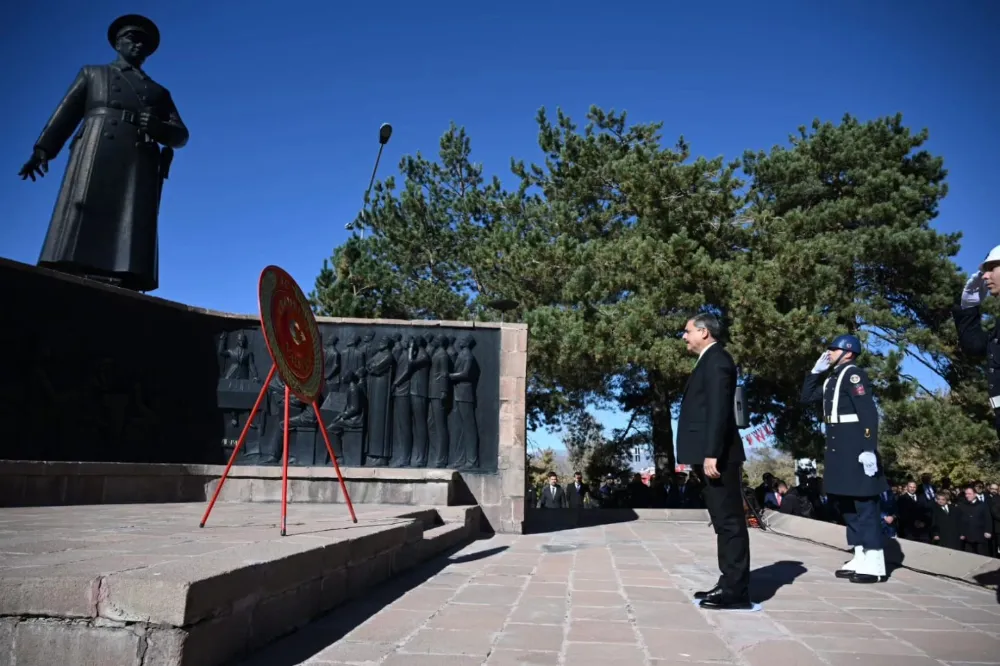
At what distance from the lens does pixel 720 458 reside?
4.13 meters

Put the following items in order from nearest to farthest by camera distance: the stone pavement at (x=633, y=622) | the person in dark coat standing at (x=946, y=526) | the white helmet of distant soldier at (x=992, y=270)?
the stone pavement at (x=633, y=622) → the white helmet of distant soldier at (x=992, y=270) → the person in dark coat standing at (x=946, y=526)

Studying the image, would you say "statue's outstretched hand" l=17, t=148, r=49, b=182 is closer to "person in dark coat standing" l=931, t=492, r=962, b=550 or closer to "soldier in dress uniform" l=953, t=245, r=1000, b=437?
"soldier in dress uniform" l=953, t=245, r=1000, b=437

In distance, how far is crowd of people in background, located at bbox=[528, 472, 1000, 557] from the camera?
10094 mm

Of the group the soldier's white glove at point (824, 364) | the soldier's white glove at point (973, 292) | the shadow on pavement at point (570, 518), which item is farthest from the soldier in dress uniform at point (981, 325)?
the shadow on pavement at point (570, 518)

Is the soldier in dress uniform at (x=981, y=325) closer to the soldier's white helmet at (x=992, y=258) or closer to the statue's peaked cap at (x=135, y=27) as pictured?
the soldier's white helmet at (x=992, y=258)

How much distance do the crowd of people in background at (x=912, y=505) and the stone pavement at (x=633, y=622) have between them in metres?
2.74

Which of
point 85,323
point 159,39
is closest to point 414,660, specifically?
point 85,323

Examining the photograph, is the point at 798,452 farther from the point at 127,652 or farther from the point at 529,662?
the point at 127,652

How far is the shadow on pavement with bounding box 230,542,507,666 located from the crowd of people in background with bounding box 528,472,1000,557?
15.6 ft

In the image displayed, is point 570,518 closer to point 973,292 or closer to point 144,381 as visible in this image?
point 144,381

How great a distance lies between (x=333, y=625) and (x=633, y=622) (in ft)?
5.17

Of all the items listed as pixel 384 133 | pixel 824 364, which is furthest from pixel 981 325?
pixel 384 133

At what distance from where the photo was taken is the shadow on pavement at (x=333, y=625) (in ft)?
9.29

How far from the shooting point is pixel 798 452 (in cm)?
1888
